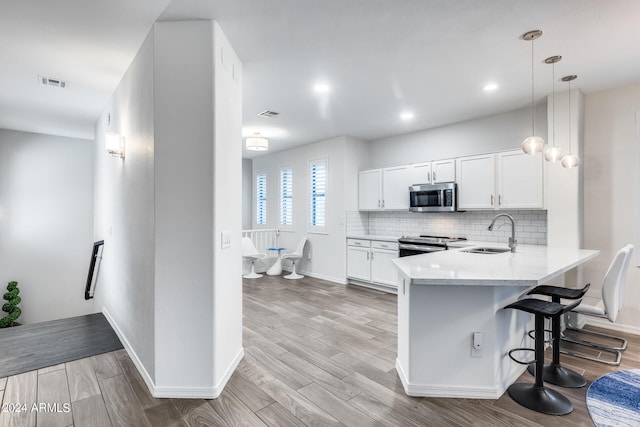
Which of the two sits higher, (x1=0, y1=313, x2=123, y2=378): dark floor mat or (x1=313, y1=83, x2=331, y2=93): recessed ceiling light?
(x1=313, y1=83, x2=331, y2=93): recessed ceiling light

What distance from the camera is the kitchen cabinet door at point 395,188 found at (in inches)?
209

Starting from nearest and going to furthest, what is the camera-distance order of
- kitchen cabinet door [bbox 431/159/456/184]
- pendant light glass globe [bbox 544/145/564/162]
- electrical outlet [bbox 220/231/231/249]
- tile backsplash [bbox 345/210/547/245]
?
electrical outlet [bbox 220/231/231/249]
pendant light glass globe [bbox 544/145/564/162]
tile backsplash [bbox 345/210/547/245]
kitchen cabinet door [bbox 431/159/456/184]

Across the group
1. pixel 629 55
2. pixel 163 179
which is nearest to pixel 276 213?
pixel 163 179

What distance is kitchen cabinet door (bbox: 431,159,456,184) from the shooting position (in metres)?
4.70

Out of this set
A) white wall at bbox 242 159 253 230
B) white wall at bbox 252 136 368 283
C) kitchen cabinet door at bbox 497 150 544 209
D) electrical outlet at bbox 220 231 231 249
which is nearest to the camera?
electrical outlet at bbox 220 231 231 249

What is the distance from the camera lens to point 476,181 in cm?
444

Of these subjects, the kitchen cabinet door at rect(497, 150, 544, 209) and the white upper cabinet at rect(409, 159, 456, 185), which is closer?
the kitchen cabinet door at rect(497, 150, 544, 209)

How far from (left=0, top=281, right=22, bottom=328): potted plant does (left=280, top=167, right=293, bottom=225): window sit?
15.4 feet

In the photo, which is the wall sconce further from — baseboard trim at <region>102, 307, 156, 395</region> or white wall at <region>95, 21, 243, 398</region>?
baseboard trim at <region>102, 307, 156, 395</region>

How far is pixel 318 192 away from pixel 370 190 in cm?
111

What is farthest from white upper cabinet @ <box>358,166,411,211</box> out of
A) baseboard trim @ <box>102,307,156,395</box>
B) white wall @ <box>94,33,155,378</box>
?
baseboard trim @ <box>102,307,156,395</box>

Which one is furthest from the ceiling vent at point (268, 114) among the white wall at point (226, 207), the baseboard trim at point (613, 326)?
the baseboard trim at point (613, 326)

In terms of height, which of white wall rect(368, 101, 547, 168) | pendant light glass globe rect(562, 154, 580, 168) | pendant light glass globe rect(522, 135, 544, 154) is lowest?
pendant light glass globe rect(562, 154, 580, 168)

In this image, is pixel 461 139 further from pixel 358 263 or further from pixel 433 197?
pixel 358 263
